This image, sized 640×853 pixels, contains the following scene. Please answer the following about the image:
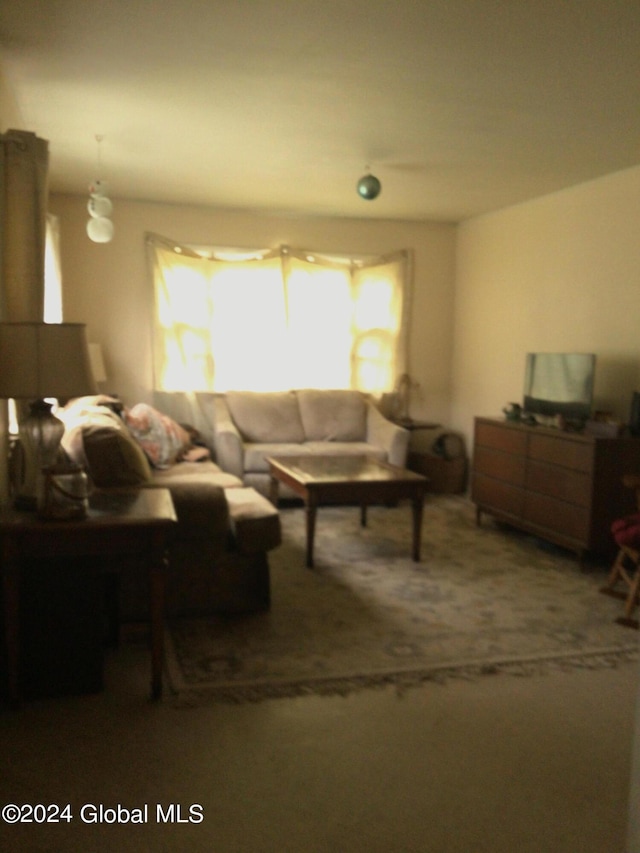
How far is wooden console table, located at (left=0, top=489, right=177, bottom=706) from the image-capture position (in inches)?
94.7

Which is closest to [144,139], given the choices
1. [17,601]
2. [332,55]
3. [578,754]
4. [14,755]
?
[332,55]

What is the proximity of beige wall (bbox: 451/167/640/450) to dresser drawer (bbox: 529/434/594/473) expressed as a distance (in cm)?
57

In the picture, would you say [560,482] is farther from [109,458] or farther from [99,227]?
[99,227]

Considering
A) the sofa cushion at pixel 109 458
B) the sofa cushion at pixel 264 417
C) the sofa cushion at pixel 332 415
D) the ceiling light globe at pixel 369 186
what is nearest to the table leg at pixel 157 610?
the sofa cushion at pixel 109 458

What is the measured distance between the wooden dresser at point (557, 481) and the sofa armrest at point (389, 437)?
2.51ft

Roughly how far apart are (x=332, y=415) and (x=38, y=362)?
402cm

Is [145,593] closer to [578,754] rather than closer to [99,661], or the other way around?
[99,661]

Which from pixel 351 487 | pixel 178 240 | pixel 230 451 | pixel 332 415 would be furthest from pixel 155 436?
pixel 178 240

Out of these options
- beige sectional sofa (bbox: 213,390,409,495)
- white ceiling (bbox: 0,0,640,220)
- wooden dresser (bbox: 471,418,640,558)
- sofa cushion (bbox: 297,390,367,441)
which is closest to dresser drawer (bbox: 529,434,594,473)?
wooden dresser (bbox: 471,418,640,558)

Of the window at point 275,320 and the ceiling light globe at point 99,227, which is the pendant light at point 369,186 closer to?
the ceiling light globe at point 99,227

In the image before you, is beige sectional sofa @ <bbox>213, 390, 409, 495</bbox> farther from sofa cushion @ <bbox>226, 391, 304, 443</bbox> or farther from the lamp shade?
the lamp shade

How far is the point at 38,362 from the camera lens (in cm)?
248

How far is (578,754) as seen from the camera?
2.32 m

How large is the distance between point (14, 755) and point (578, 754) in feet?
5.72
